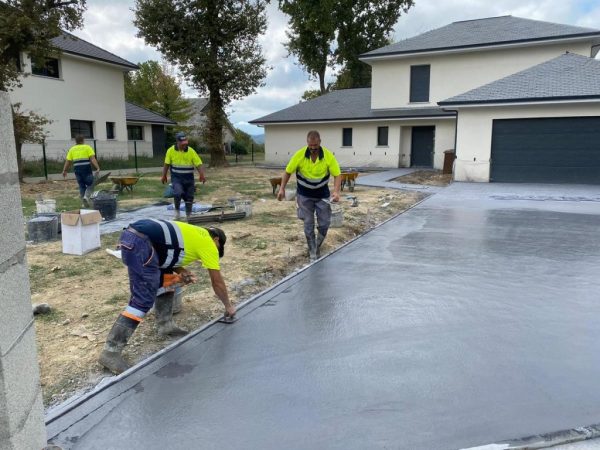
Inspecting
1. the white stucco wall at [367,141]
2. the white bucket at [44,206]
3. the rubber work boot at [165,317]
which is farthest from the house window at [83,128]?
the rubber work boot at [165,317]

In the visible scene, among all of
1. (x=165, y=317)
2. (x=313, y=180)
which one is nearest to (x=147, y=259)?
(x=165, y=317)

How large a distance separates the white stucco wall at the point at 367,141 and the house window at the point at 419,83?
1.54m

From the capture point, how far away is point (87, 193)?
10289mm

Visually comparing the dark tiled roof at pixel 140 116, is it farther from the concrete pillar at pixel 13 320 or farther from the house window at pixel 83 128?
the concrete pillar at pixel 13 320

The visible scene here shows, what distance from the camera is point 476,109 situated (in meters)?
15.9

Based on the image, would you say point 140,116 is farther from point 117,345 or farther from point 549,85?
point 117,345

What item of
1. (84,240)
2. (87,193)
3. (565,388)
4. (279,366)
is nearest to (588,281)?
(565,388)

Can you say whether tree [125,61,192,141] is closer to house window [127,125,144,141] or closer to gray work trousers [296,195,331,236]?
house window [127,125,144,141]

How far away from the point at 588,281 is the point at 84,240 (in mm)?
6371

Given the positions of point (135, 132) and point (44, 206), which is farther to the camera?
point (135, 132)

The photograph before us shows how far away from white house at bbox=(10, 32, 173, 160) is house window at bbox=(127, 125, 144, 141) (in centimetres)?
190

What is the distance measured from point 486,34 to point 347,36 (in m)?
17.5

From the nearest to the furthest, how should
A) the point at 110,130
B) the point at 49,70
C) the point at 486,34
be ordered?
1. the point at 49,70
2. the point at 486,34
3. the point at 110,130

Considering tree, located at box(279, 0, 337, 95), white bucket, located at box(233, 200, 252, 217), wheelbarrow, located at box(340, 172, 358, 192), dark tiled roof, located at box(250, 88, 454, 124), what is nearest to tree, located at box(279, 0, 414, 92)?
tree, located at box(279, 0, 337, 95)
